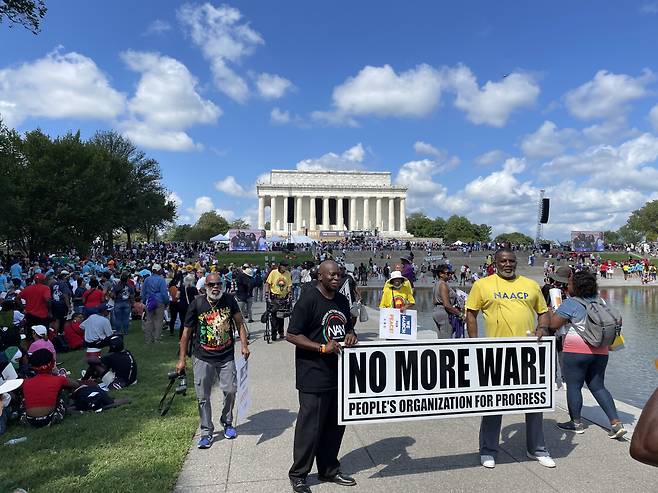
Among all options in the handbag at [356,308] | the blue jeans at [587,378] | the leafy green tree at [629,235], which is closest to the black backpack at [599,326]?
the blue jeans at [587,378]

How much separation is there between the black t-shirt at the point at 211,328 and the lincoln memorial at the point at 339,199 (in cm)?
10311

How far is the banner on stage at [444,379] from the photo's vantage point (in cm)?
429

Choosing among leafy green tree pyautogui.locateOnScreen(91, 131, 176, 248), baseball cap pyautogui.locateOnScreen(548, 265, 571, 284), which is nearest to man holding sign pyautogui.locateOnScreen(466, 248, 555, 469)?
baseball cap pyautogui.locateOnScreen(548, 265, 571, 284)

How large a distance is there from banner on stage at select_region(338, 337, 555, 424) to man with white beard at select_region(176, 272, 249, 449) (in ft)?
5.67

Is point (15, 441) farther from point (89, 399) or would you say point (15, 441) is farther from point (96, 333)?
point (96, 333)

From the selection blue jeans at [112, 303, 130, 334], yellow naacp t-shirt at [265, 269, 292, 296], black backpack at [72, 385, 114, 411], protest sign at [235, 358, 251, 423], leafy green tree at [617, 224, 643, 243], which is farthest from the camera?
leafy green tree at [617, 224, 643, 243]

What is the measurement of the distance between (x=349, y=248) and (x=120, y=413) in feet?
184

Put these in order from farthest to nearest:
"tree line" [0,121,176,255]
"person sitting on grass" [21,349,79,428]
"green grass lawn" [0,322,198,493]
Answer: "tree line" [0,121,176,255]
"person sitting on grass" [21,349,79,428]
"green grass lawn" [0,322,198,493]

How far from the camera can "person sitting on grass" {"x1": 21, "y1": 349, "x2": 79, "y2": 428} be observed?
609cm

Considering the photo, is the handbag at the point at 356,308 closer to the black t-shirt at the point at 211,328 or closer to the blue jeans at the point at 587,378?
the black t-shirt at the point at 211,328

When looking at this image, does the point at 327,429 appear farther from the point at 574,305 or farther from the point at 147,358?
the point at 147,358

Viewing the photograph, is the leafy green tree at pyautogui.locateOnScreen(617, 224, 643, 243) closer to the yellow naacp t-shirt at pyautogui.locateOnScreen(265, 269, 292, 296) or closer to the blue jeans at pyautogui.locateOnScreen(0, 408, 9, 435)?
the yellow naacp t-shirt at pyautogui.locateOnScreen(265, 269, 292, 296)

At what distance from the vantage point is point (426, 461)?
191 inches

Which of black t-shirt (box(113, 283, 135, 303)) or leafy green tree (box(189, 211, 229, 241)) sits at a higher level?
leafy green tree (box(189, 211, 229, 241))
